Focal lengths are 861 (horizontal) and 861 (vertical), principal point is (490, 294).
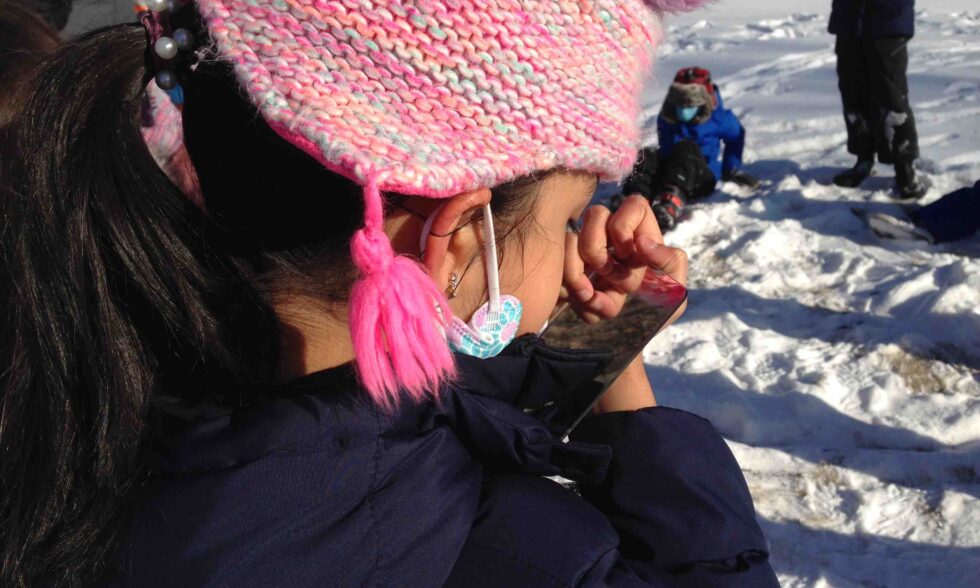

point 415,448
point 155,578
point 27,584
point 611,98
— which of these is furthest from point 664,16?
point 27,584

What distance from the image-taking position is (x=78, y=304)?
1.07 metres

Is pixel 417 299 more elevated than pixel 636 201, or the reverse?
pixel 417 299

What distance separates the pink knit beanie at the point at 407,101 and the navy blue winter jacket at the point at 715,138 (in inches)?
174

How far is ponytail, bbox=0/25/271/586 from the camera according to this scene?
1061 millimetres

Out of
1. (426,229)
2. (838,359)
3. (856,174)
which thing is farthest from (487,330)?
(856,174)

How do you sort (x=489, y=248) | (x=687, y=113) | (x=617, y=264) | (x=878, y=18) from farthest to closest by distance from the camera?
(x=687, y=113)
(x=878, y=18)
(x=617, y=264)
(x=489, y=248)

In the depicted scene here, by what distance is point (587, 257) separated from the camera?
1.81 meters

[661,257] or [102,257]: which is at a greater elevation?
[102,257]

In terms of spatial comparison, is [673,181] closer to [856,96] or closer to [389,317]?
[856,96]

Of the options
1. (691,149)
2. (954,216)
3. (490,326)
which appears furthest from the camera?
(691,149)

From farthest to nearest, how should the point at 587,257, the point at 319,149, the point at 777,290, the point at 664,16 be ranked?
1. the point at 777,290
2. the point at 587,257
3. the point at 664,16
4. the point at 319,149

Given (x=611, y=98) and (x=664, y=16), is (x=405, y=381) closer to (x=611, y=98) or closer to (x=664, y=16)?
(x=611, y=98)

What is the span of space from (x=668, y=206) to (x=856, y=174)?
1.15 meters

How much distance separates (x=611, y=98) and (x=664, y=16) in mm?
229
